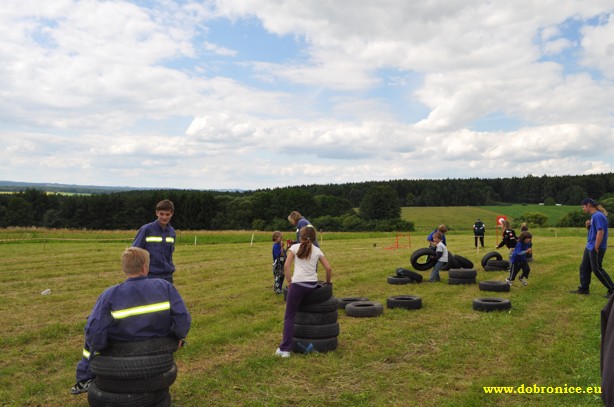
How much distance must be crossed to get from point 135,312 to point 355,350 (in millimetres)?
4169

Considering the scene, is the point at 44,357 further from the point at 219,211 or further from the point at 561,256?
the point at 219,211

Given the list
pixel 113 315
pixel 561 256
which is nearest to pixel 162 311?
pixel 113 315

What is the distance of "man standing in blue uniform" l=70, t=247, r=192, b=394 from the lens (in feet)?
14.1

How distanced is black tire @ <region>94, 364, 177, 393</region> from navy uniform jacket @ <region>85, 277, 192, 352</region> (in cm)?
32

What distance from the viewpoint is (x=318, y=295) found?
7.37 m

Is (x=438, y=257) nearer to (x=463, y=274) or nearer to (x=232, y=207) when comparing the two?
(x=463, y=274)

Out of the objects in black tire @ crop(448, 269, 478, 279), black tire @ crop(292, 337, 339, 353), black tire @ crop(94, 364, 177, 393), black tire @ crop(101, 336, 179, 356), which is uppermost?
black tire @ crop(101, 336, 179, 356)

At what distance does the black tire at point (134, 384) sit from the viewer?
14.3 ft

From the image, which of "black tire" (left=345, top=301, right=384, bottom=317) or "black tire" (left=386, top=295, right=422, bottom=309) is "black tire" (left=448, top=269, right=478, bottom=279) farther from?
"black tire" (left=345, top=301, right=384, bottom=317)

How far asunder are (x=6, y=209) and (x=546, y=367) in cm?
9944

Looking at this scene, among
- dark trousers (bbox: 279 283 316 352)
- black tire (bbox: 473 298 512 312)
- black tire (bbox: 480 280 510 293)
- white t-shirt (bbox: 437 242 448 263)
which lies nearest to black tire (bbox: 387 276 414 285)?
white t-shirt (bbox: 437 242 448 263)

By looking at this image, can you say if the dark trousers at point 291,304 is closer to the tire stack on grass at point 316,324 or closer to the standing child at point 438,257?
the tire stack on grass at point 316,324

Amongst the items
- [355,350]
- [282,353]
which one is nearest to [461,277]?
[355,350]

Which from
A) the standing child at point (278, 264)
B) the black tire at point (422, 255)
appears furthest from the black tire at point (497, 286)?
the standing child at point (278, 264)
